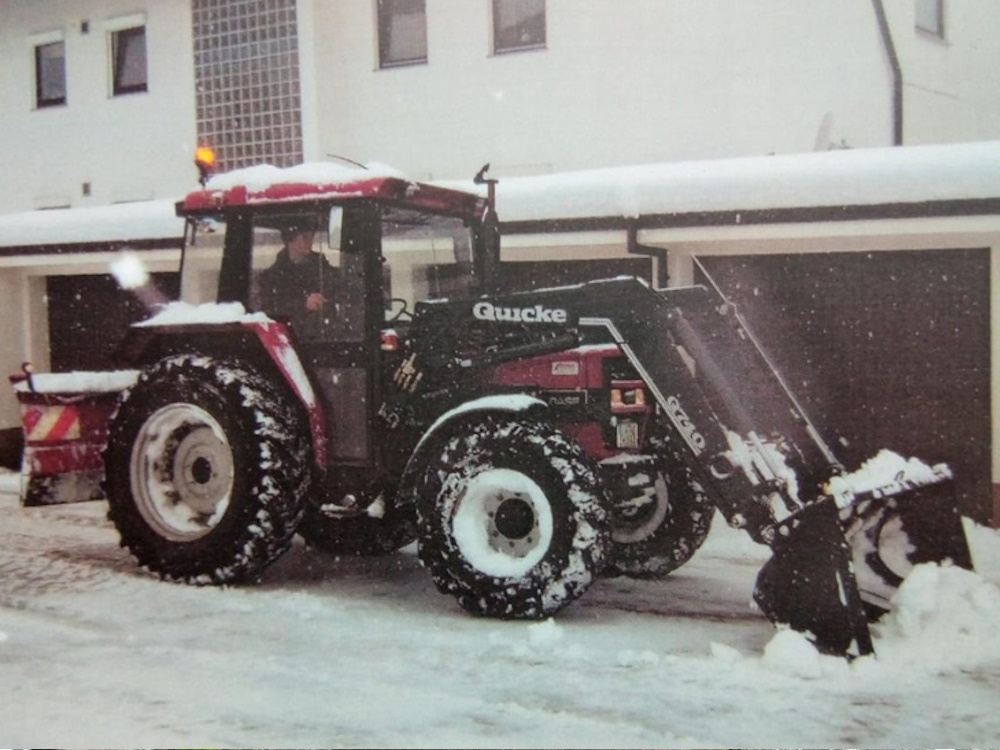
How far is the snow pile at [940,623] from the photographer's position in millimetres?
4383

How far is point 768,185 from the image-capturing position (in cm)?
771

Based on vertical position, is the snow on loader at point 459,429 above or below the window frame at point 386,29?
below

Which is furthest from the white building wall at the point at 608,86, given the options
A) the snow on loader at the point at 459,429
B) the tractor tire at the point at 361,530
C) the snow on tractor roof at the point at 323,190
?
the tractor tire at the point at 361,530

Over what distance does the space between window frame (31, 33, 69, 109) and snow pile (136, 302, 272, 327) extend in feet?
34.6

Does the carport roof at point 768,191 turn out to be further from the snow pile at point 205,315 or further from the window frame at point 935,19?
the window frame at point 935,19

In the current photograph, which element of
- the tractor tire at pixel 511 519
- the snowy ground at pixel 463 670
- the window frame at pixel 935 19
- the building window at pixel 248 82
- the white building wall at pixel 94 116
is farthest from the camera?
the white building wall at pixel 94 116

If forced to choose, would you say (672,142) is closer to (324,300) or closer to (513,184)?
(513,184)

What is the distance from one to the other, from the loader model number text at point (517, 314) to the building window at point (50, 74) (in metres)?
12.1

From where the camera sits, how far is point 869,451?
8078 mm

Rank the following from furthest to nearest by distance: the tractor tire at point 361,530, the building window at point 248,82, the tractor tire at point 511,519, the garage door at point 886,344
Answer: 1. the building window at point 248,82
2. the garage door at point 886,344
3. the tractor tire at point 361,530
4. the tractor tire at point 511,519

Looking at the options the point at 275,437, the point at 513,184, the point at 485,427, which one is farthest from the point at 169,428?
the point at 513,184

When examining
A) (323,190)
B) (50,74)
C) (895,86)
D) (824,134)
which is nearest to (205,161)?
(323,190)

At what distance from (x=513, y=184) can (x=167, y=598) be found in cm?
465

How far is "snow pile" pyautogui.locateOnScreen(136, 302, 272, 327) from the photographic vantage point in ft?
19.0
